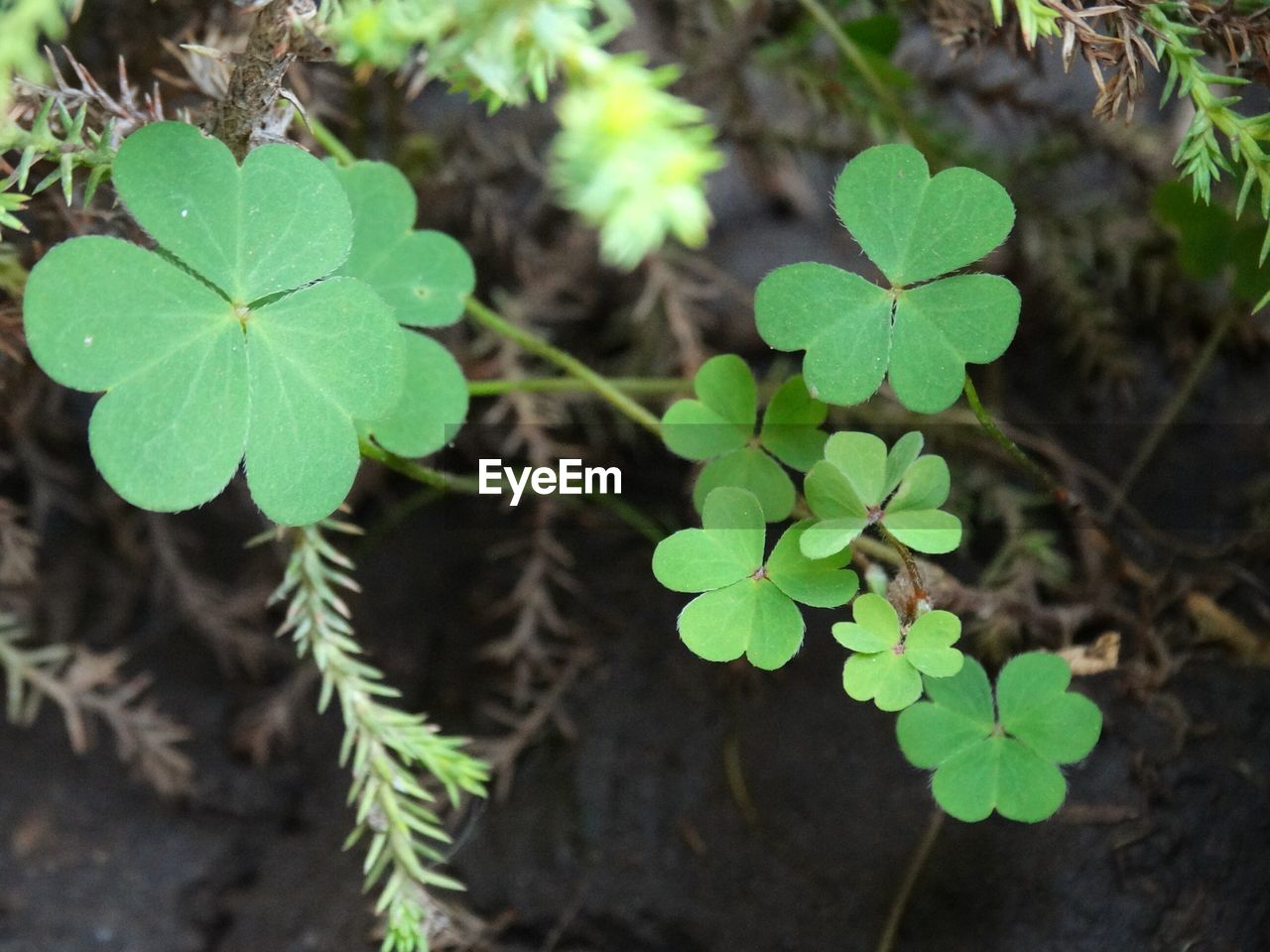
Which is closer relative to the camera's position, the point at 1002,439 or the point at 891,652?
the point at 891,652

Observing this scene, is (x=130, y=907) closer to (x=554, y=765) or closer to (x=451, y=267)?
(x=554, y=765)

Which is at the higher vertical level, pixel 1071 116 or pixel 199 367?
pixel 199 367

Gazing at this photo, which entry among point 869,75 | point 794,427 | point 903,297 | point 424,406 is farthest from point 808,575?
point 869,75

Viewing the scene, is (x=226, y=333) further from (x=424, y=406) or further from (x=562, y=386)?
(x=562, y=386)

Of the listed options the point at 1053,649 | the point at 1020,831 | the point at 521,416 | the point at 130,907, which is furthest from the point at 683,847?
the point at 130,907

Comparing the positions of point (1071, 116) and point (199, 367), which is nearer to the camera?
point (199, 367)

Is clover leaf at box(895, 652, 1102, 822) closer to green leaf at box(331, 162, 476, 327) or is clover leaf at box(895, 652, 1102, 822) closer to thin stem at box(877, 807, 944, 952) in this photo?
thin stem at box(877, 807, 944, 952)
